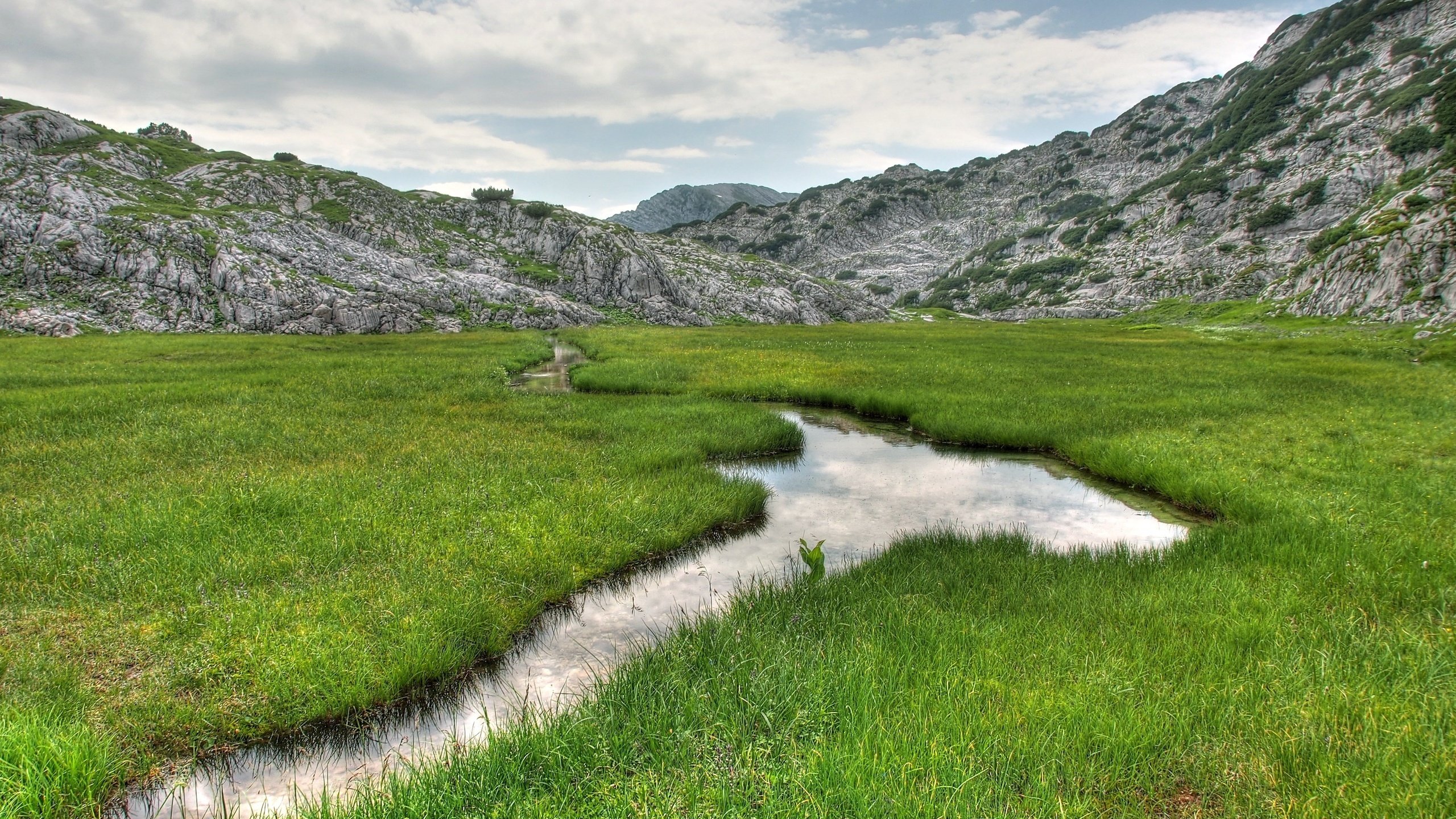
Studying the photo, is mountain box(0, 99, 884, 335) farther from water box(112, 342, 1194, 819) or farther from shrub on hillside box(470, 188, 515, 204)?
water box(112, 342, 1194, 819)

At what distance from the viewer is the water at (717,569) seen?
5.20m

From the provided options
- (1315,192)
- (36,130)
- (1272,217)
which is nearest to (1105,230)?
(1272,217)

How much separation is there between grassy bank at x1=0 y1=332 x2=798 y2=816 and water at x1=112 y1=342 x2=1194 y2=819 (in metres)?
0.34

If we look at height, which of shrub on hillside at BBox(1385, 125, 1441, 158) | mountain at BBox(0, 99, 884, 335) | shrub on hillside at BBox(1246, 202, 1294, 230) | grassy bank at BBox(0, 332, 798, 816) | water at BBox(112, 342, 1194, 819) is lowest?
water at BBox(112, 342, 1194, 819)

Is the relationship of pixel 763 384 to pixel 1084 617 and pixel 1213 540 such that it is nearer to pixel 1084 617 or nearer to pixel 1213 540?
pixel 1213 540

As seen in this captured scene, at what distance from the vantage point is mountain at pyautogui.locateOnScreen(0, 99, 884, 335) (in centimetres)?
6662

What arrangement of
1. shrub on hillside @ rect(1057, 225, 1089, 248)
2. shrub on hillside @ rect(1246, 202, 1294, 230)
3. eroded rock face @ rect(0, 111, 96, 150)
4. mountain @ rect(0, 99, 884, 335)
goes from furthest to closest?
shrub on hillside @ rect(1057, 225, 1089, 248) → shrub on hillside @ rect(1246, 202, 1294, 230) → eroded rock face @ rect(0, 111, 96, 150) → mountain @ rect(0, 99, 884, 335)

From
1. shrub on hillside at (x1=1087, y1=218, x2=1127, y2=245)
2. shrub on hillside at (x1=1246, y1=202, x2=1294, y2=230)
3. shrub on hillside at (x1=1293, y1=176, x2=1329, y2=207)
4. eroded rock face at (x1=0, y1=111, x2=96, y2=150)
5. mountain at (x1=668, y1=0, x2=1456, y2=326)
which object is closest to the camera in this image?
mountain at (x1=668, y1=0, x2=1456, y2=326)

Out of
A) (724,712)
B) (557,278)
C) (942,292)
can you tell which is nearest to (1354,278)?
(724,712)

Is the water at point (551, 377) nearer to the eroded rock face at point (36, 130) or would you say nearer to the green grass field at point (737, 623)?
the green grass field at point (737, 623)

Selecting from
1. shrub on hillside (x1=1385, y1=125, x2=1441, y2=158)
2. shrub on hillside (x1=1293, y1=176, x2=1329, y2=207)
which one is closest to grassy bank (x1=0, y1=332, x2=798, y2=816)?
shrub on hillside (x1=1385, y1=125, x2=1441, y2=158)

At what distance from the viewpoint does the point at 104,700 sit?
18.3 feet

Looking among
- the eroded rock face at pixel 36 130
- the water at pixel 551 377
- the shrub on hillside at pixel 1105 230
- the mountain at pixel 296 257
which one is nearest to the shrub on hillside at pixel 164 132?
the mountain at pixel 296 257

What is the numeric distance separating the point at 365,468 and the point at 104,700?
25.6ft
